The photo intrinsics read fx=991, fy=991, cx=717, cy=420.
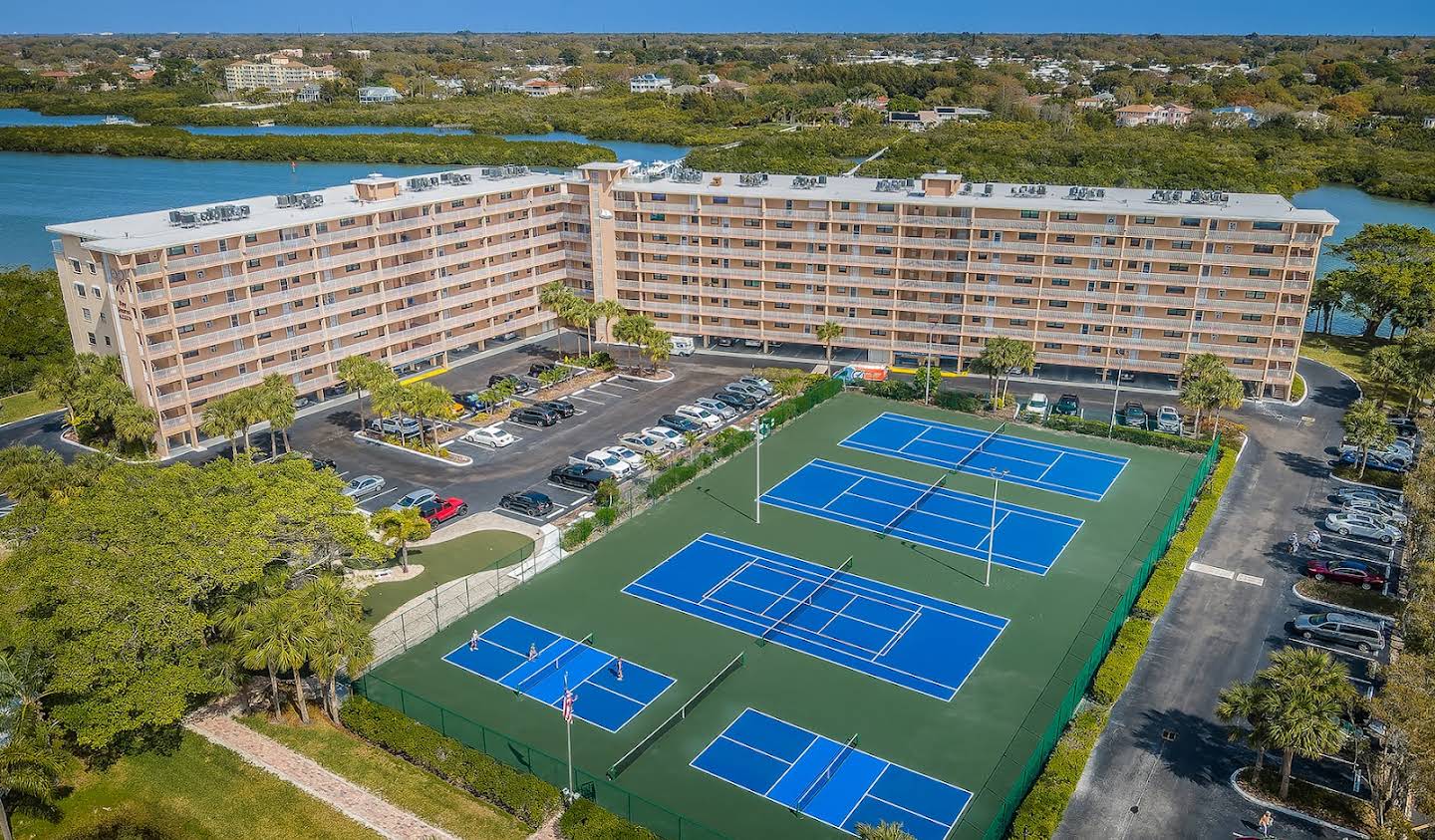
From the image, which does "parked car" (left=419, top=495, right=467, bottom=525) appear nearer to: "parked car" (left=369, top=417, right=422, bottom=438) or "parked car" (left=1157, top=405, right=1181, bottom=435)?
"parked car" (left=369, top=417, right=422, bottom=438)

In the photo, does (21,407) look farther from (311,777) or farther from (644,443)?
(311,777)

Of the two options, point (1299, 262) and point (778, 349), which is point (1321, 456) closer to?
point (1299, 262)

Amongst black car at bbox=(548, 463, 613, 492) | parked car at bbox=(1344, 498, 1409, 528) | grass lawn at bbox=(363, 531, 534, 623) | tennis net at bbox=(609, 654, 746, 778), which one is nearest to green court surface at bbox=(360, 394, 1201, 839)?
tennis net at bbox=(609, 654, 746, 778)

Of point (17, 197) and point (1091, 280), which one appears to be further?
point (17, 197)

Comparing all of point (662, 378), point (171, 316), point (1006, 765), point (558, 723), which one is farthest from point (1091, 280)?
point (171, 316)

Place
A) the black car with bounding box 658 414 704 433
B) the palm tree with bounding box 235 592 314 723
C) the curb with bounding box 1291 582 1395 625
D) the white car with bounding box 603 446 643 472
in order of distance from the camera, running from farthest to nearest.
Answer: the black car with bounding box 658 414 704 433, the white car with bounding box 603 446 643 472, the curb with bounding box 1291 582 1395 625, the palm tree with bounding box 235 592 314 723

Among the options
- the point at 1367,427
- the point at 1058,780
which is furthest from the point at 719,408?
the point at 1058,780
